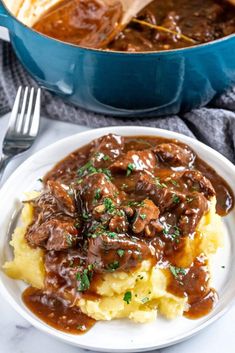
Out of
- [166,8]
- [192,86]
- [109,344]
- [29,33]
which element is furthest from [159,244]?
[166,8]

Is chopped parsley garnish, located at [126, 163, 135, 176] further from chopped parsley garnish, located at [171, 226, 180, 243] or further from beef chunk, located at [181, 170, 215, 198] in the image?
chopped parsley garnish, located at [171, 226, 180, 243]

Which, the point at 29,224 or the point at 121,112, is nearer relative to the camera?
the point at 29,224

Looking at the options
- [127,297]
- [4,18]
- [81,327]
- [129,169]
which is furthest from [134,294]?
[4,18]

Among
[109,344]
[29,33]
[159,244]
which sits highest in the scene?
[29,33]

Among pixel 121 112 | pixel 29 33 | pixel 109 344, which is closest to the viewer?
pixel 109 344

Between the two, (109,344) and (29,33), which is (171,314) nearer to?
(109,344)

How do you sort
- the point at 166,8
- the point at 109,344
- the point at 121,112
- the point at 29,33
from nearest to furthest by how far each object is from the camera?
the point at 109,344, the point at 29,33, the point at 121,112, the point at 166,8

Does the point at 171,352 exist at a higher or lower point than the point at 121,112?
lower
